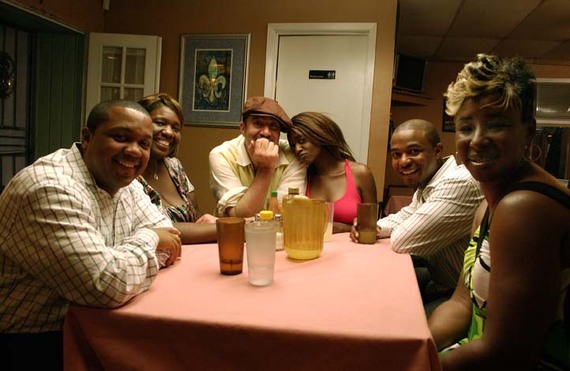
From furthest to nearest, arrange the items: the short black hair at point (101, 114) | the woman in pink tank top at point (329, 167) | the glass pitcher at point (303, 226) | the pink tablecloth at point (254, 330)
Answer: the woman in pink tank top at point (329, 167)
the glass pitcher at point (303, 226)
the short black hair at point (101, 114)
the pink tablecloth at point (254, 330)

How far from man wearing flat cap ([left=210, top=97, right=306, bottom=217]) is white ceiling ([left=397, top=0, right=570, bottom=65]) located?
2498mm

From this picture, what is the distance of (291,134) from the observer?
223 centimetres

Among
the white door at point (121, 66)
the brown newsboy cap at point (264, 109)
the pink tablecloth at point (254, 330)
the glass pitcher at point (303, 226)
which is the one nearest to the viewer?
the pink tablecloth at point (254, 330)

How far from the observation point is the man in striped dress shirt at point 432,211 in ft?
5.08

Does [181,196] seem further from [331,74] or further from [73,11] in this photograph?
[73,11]

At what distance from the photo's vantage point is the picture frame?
386 centimetres

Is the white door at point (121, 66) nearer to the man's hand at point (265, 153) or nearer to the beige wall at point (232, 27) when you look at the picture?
the beige wall at point (232, 27)

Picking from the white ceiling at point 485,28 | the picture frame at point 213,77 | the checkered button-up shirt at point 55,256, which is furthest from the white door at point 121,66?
the checkered button-up shirt at point 55,256

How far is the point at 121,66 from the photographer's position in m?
3.86

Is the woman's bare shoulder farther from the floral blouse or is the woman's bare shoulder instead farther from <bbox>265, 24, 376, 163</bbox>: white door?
<bbox>265, 24, 376, 163</bbox>: white door

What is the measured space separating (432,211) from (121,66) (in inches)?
130

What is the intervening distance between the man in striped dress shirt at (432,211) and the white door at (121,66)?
8.97 ft

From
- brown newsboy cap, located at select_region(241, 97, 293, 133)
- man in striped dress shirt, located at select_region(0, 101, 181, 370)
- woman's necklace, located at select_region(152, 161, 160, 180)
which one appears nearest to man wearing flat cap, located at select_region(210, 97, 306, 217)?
brown newsboy cap, located at select_region(241, 97, 293, 133)

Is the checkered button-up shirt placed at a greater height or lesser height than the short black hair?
lesser
